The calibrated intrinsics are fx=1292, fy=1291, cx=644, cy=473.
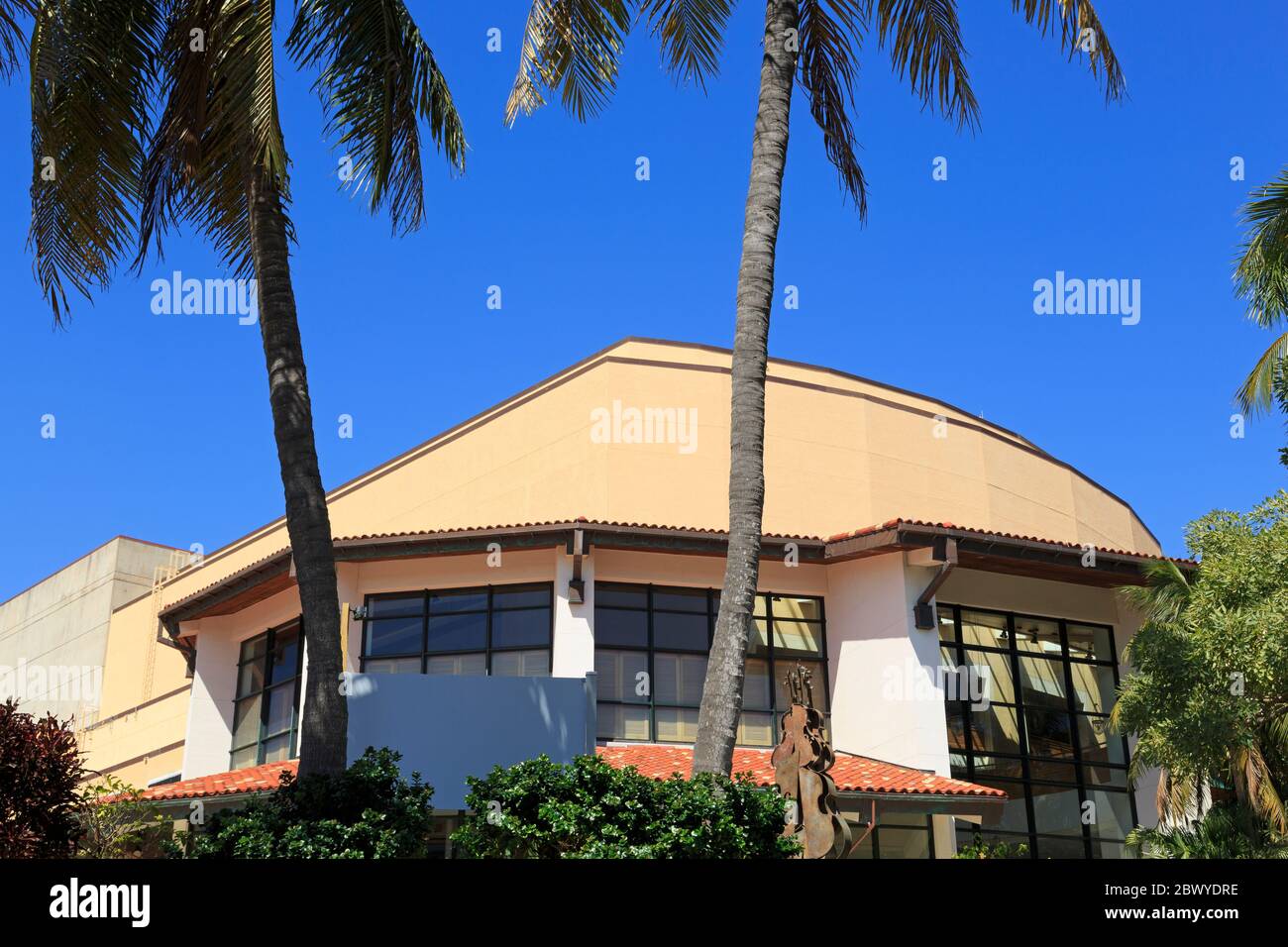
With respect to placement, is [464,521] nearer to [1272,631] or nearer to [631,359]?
[631,359]

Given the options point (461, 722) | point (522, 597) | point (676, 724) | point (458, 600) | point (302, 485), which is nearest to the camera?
point (302, 485)

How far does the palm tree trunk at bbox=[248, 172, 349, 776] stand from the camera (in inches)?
415

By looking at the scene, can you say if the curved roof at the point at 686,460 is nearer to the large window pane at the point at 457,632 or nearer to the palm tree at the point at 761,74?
the large window pane at the point at 457,632

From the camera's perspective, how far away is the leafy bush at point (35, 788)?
39.1ft

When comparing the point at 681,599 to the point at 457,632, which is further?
the point at 681,599

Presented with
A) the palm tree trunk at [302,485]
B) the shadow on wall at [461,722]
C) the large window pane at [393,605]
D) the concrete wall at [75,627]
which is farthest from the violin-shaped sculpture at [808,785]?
the concrete wall at [75,627]

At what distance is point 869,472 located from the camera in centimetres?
2281

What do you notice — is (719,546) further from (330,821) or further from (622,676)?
(330,821)

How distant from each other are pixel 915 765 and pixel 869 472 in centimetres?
565

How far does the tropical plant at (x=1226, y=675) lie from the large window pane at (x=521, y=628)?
8363 mm

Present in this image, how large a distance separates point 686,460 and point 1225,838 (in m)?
9.94

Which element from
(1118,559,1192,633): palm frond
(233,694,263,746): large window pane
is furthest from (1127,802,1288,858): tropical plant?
(233,694,263,746): large window pane

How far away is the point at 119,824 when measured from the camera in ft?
58.5

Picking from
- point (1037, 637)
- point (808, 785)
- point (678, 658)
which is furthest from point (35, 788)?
point (1037, 637)
